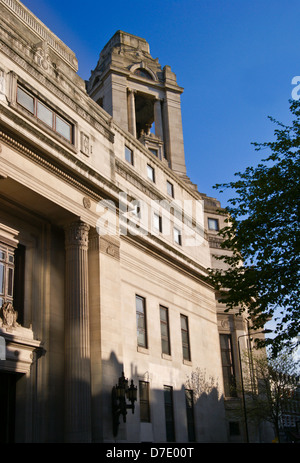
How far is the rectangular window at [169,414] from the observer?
30550 millimetres

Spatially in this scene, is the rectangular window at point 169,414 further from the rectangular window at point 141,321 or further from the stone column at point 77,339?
the stone column at point 77,339

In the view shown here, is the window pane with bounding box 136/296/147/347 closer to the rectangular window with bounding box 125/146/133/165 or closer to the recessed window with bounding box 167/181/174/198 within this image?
the rectangular window with bounding box 125/146/133/165

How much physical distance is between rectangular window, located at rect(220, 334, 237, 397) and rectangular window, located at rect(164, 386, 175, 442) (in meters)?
13.2

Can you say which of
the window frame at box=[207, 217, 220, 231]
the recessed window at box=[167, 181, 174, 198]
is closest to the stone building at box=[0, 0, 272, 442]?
the recessed window at box=[167, 181, 174, 198]

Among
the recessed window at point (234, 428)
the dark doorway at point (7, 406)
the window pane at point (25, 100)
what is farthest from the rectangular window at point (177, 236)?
the dark doorway at point (7, 406)

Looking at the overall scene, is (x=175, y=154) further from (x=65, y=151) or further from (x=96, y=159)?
(x=65, y=151)

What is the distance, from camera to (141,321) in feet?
100

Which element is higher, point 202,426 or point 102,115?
point 102,115

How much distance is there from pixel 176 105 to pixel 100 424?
1562 inches

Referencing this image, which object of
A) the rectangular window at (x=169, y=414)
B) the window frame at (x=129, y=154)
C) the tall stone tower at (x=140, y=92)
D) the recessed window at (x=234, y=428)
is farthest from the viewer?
the tall stone tower at (x=140, y=92)

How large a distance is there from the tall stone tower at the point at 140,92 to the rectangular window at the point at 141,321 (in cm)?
2098

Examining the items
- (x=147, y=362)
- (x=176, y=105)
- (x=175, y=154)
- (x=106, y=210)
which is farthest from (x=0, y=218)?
(x=176, y=105)

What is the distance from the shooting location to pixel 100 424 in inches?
886

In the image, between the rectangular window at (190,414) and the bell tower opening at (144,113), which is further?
the bell tower opening at (144,113)
